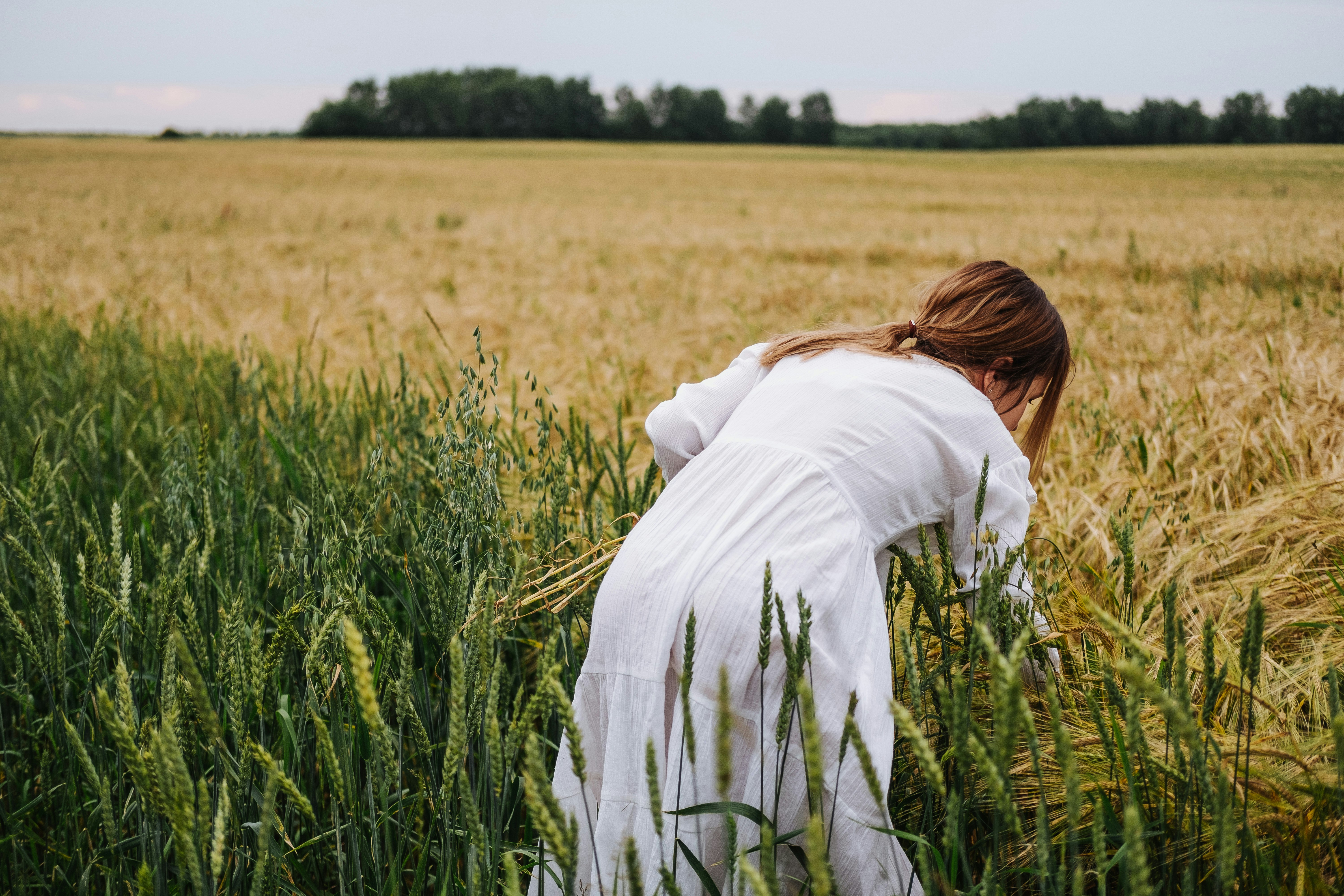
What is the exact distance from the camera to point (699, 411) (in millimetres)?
1499

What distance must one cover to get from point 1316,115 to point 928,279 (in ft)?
4.68

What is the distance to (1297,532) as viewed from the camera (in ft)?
5.78

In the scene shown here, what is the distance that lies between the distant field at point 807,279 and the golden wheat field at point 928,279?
0.06ft

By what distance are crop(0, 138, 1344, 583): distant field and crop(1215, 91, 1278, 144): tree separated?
0.09 metres

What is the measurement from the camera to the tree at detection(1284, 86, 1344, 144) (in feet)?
9.30

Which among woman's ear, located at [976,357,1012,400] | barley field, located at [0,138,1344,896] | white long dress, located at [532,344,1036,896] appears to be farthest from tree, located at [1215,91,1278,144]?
white long dress, located at [532,344,1036,896]

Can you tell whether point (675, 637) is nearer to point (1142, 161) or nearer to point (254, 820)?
point (254, 820)

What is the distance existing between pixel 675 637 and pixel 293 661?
0.79 meters

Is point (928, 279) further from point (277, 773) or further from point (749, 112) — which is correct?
point (749, 112)

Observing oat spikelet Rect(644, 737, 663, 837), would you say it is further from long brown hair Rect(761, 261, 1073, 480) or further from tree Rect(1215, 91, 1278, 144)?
tree Rect(1215, 91, 1278, 144)

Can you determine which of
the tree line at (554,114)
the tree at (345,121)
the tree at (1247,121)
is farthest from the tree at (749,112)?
the tree at (1247,121)

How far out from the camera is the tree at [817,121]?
4531cm

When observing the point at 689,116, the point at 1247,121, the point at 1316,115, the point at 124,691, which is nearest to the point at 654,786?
the point at 124,691

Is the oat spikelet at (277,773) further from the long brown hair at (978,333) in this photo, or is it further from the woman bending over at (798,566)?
the long brown hair at (978,333)
